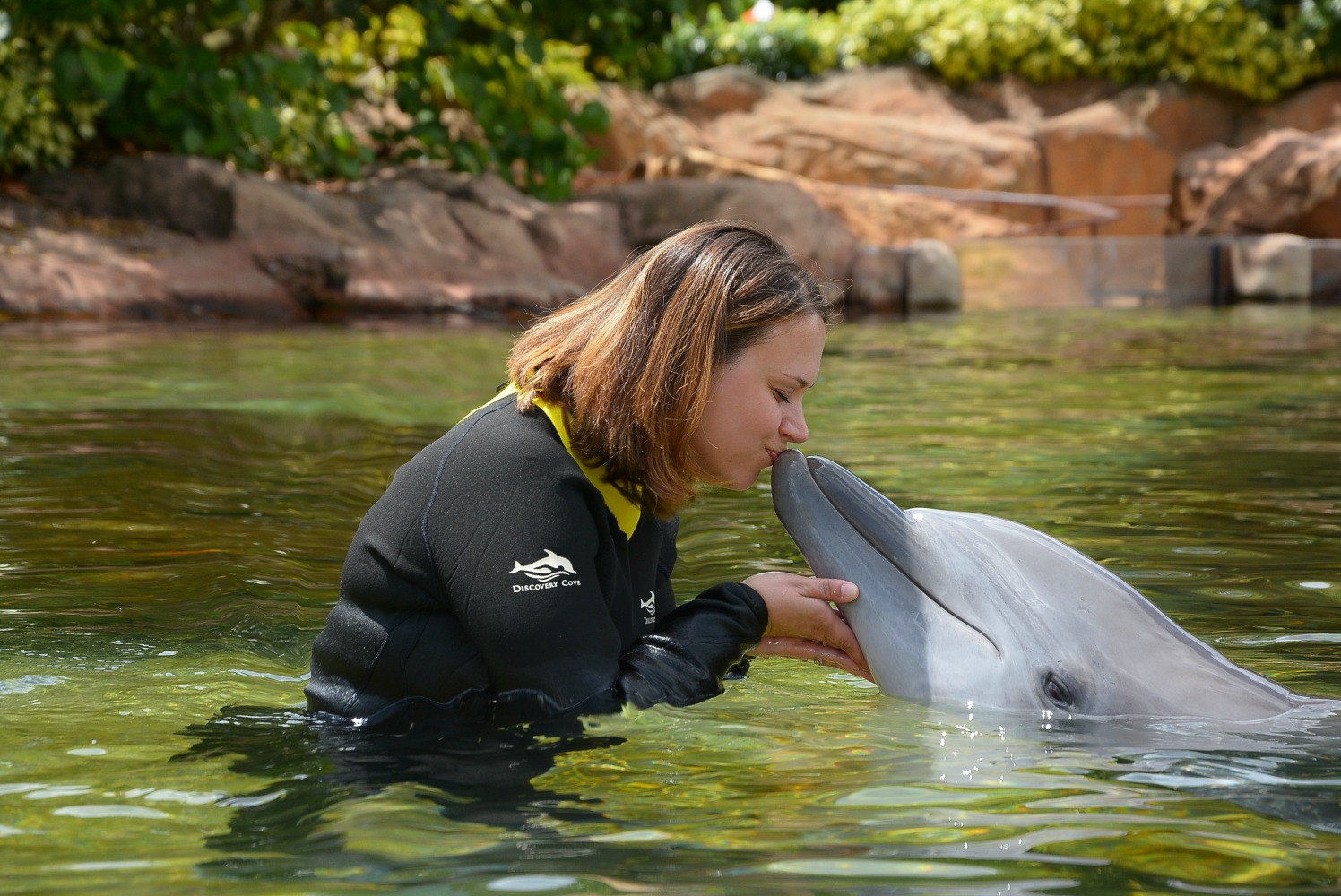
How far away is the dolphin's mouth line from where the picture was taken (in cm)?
274

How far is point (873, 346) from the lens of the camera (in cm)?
1145

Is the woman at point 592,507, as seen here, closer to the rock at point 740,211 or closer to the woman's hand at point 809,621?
the woman's hand at point 809,621

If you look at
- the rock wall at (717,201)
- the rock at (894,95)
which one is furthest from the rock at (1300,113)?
the rock at (894,95)

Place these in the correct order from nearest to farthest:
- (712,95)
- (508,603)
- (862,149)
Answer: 1. (508,603)
2. (862,149)
3. (712,95)

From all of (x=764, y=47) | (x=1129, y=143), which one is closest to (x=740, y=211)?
(x=764, y=47)

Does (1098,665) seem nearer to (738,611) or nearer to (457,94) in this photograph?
(738,611)

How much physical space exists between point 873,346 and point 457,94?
5.66 m

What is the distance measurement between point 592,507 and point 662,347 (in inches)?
11.8

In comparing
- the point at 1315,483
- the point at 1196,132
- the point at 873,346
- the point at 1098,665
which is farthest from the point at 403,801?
A: the point at 1196,132

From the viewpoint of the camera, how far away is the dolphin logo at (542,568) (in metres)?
2.48

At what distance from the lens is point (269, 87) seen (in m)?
13.6

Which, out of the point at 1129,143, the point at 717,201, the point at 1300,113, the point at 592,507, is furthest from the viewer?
the point at 1300,113

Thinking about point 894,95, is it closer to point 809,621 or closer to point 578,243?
point 578,243

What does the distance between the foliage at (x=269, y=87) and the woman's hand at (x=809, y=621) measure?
1032cm
